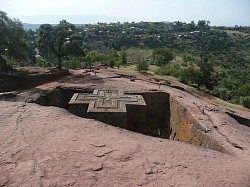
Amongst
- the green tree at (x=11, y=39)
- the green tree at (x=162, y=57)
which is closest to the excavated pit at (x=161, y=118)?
the green tree at (x=11, y=39)

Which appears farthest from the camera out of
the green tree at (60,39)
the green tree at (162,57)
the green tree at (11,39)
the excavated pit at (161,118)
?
the green tree at (162,57)

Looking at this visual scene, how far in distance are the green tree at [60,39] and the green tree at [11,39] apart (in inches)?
71.2

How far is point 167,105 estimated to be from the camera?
12914 mm

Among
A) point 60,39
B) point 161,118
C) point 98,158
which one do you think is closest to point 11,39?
point 60,39

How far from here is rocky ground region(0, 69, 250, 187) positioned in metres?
4.34

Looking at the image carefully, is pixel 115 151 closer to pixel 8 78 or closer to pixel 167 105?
pixel 167 105

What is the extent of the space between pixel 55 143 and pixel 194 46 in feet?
220

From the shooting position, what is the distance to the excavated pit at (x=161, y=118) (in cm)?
888

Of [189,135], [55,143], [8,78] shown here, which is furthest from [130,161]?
[8,78]

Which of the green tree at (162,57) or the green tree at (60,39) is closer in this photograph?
the green tree at (60,39)

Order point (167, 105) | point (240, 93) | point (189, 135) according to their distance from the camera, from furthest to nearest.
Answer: point (240, 93) < point (167, 105) < point (189, 135)

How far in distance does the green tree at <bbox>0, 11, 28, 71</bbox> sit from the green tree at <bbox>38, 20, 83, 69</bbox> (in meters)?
1.81

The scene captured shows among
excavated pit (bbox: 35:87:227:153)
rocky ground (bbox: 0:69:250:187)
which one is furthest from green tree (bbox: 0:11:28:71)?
rocky ground (bbox: 0:69:250:187)

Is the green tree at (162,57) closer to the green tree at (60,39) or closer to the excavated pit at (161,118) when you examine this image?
the green tree at (60,39)
